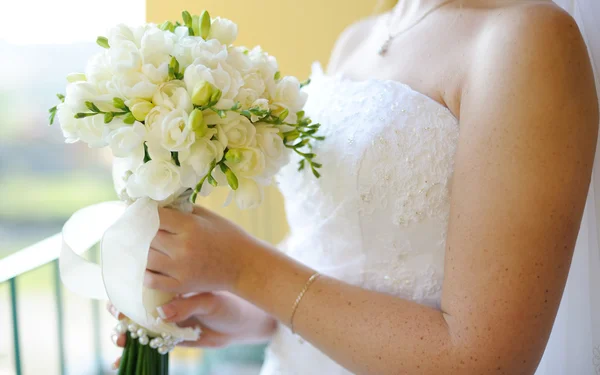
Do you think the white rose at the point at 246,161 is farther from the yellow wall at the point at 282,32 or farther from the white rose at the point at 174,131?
the yellow wall at the point at 282,32

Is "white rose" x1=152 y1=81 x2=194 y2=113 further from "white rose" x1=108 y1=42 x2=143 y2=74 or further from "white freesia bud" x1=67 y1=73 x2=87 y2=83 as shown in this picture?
"white freesia bud" x1=67 y1=73 x2=87 y2=83

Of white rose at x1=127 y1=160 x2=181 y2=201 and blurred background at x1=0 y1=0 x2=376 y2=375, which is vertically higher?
white rose at x1=127 y1=160 x2=181 y2=201

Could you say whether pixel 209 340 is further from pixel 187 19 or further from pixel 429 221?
pixel 187 19

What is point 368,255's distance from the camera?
106 centimetres

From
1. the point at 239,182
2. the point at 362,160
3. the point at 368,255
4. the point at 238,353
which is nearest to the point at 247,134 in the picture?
the point at 239,182

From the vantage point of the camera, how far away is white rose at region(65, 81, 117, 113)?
0.79 meters

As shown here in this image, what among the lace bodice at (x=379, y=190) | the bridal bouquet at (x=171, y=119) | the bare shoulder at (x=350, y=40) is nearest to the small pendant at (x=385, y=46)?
the lace bodice at (x=379, y=190)

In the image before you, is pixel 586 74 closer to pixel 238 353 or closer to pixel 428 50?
pixel 428 50

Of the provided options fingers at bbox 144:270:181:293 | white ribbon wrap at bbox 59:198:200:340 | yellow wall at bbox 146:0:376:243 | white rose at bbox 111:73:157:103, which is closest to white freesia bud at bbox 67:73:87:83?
white rose at bbox 111:73:157:103

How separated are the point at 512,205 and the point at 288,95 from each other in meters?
0.38

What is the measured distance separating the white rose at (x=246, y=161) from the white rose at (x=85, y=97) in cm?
18

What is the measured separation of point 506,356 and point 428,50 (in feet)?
1.82

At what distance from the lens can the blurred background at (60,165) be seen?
1.44 metres

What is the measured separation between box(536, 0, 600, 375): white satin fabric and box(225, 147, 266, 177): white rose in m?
0.56
